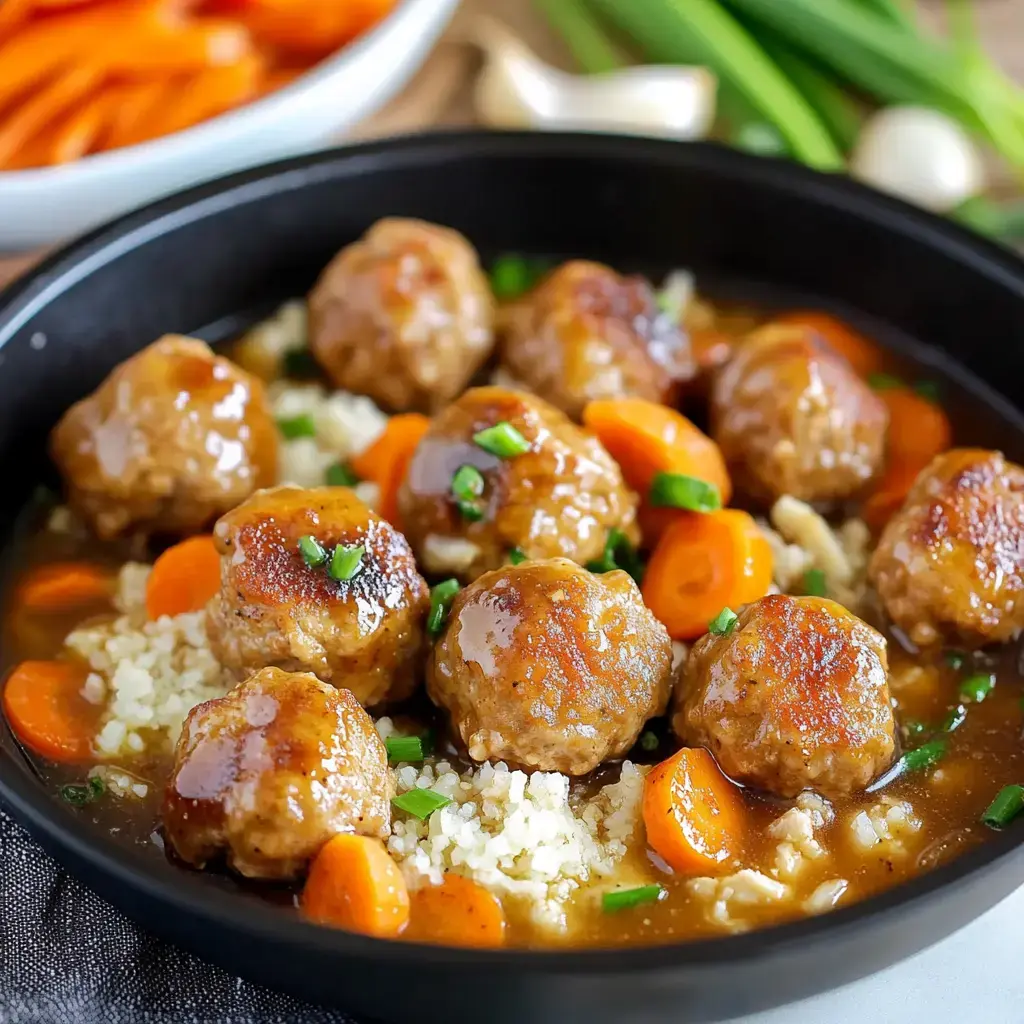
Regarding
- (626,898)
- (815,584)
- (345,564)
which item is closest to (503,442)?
(345,564)

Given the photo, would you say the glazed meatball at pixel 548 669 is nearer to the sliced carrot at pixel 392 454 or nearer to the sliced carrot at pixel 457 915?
the sliced carrot at pixel 457 915

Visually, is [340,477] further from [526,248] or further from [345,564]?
[526,248]

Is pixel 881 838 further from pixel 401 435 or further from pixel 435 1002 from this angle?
pixel 401 435

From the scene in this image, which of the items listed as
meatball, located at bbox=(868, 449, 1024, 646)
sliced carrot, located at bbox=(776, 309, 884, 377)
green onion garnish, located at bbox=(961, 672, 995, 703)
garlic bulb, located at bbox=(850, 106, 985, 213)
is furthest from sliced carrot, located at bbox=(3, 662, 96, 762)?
garlic bulb, located at bbox=(850, 106, 985, 213)

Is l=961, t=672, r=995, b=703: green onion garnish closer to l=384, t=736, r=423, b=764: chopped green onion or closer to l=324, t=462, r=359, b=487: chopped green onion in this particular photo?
l=384, t=736, r=423, b=764: chopped green onion

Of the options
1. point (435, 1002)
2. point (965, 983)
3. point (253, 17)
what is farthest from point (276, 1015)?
point (253, 17)
